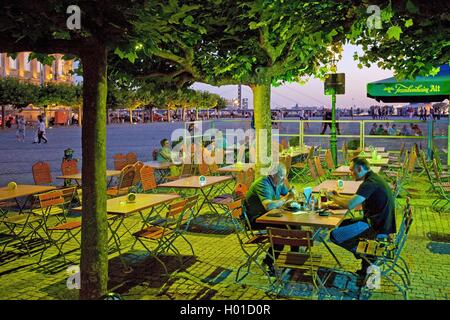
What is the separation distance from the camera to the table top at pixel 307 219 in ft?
18.1

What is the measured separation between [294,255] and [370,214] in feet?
3.53

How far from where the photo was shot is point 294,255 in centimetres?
564

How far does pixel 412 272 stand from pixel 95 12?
192 inches

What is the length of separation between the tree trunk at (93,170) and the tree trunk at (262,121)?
7.09 metres

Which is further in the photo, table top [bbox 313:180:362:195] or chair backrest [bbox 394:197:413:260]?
table top [bbox 313:180:362:195]

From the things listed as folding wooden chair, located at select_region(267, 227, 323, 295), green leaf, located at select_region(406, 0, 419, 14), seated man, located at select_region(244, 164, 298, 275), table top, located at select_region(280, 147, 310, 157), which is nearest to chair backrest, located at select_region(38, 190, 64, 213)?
seated man, located at select_region(244, 164, 298, 275)

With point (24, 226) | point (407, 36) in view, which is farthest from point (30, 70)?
→ point (407, 36)

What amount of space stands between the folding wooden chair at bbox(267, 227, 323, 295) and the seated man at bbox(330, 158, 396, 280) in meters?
0.62

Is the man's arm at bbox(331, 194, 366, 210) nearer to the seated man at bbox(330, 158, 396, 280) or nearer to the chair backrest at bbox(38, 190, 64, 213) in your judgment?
the seated man at bbox(330, 158, 396, 280)

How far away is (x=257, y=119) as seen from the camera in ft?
38.7

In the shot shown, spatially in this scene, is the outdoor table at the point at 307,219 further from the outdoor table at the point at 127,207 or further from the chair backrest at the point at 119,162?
the chair backrest at the point at 119,162

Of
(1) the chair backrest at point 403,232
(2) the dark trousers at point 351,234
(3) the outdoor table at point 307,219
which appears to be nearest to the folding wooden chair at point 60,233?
(3) the outdoor table at point 307,219

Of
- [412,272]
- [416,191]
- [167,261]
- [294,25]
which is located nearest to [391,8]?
[294,25]

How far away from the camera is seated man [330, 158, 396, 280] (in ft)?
19.2
